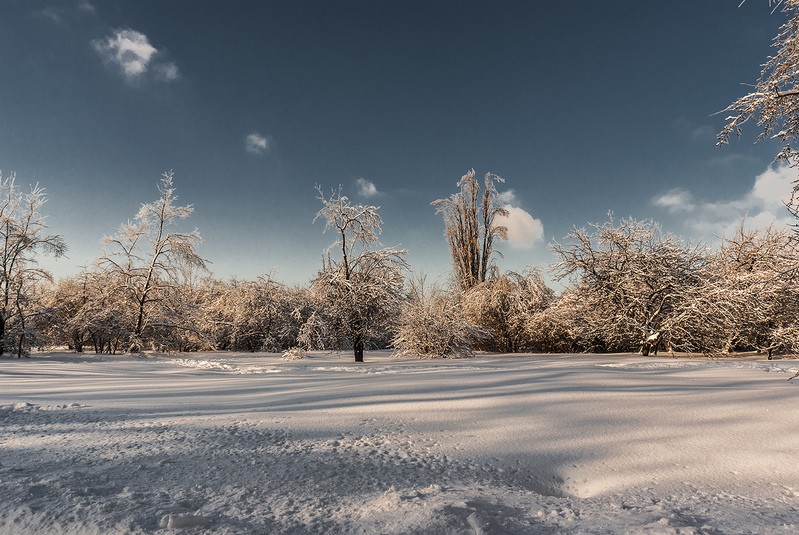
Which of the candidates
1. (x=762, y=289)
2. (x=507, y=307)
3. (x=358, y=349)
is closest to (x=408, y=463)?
(x=762, y=289)

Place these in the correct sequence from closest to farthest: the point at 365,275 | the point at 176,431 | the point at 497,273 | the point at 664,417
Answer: the point at 176,431 → the point at 664,417 → the point at 365,275 → the point at 497,273

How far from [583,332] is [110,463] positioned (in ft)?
49.4

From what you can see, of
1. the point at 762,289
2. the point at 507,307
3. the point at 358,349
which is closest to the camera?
the point at 762,289

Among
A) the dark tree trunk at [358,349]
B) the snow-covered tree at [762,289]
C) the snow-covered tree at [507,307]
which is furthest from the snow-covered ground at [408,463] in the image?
the snow-covered tree at [507,307]

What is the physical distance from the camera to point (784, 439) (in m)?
2.78

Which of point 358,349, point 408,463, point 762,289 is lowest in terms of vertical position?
point 408,463

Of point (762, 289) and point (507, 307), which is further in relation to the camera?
point (507, 307)

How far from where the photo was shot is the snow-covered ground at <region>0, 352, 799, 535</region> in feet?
5.77

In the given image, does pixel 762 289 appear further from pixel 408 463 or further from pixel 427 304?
pixel 427 304

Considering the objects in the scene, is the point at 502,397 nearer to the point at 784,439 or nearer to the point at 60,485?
the point at 784,439

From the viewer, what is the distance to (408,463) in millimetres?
2512

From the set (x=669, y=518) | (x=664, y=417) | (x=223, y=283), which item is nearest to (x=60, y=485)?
(x=669, y=518)

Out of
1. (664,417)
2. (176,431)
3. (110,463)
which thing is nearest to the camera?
(110,463)

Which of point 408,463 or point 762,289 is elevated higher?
point 762,289
